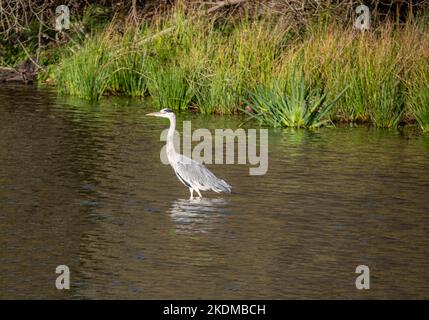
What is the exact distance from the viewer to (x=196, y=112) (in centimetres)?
2078

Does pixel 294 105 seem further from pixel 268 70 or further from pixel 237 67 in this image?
pixel 237 67

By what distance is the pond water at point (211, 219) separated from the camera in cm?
996

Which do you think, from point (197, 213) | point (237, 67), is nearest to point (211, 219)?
point (197, 213)

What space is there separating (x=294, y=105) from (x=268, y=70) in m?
1.05

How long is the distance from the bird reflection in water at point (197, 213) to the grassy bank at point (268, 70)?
591 centimetres

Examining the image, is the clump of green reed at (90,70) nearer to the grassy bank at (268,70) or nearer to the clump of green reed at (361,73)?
the grassy bank at (268,70)

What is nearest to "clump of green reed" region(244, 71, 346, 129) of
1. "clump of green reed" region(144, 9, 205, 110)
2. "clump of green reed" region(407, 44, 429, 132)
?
"clump of green reed" region(407, 44, 429, 132)

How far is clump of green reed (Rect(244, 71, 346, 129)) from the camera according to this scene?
19.0 metres

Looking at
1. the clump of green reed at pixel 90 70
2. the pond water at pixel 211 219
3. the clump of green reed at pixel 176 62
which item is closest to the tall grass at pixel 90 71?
the clump of green reed at pixel 90 70

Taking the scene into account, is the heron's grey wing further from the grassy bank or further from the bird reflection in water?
the grassy bank

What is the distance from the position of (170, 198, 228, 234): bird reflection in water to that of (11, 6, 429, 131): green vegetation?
19.5 feet

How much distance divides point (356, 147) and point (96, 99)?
663 cm
